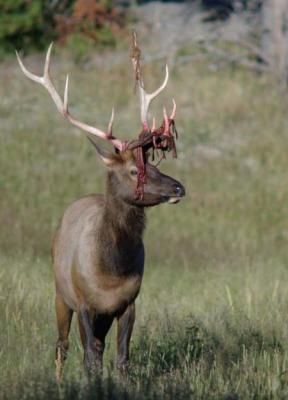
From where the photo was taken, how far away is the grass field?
965cm

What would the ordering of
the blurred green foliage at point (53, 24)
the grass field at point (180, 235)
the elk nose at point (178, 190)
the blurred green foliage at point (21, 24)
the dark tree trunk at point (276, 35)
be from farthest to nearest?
the blurred green foliage at point (53, 24), the blurred green foliage at point (21, 24), the dark tree trunk at point (276, 35), the elk nose at point (178, 190), the grass field at point (180, 235)

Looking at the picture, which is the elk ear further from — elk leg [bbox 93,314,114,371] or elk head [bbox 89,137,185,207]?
elk leg [bbox 93,314,114,371]

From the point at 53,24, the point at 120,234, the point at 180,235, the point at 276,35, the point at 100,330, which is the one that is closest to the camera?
the point at 120,234

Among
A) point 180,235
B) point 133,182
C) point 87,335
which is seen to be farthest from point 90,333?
point 180,235

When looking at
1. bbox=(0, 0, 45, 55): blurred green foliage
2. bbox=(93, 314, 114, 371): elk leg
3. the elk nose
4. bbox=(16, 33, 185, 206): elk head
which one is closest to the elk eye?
bbox=(16, 33, 185, 206): elk head

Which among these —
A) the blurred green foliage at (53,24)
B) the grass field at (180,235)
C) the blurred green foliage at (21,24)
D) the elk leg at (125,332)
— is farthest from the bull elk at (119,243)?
the blurred green foliage at (53,24)

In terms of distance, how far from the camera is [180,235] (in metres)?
19.5

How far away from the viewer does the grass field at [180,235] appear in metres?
9.65

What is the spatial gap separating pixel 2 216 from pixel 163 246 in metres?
2.09

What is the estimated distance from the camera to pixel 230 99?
2533 cm

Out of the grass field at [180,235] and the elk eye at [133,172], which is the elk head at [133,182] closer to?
the elk eye at [133,172]

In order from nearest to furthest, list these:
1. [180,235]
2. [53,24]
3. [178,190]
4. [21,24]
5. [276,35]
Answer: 1. [178,190]
2. [180,235]
3. [276,35]
4. [21,24]
5. [53,24]

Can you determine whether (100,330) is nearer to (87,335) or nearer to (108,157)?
(87,335)

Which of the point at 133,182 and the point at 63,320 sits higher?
the point at 133,182
